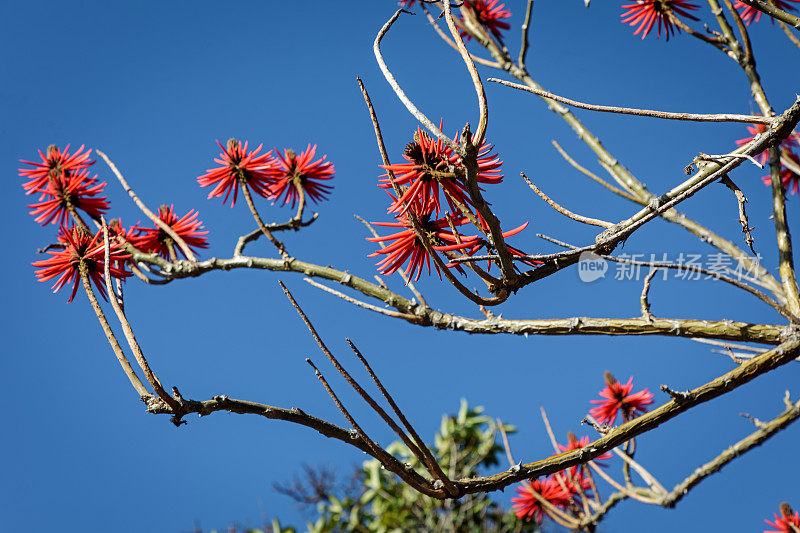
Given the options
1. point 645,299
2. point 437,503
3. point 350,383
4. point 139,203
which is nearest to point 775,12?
point 645,299

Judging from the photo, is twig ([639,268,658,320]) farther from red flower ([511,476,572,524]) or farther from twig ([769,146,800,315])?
red flower ([511,476,572,524])

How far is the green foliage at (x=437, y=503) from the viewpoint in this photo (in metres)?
4.96

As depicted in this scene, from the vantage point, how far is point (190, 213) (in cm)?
189

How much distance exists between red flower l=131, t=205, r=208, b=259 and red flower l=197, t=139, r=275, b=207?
12cm

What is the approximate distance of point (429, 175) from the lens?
38.1 inches

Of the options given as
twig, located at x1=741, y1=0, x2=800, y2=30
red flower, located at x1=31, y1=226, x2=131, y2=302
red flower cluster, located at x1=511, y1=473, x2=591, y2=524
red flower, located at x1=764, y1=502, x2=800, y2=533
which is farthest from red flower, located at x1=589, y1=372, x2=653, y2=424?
red flower, located at x1=31, y1=226, x2=131, y2=302

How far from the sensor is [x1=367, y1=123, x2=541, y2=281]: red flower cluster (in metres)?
0.94

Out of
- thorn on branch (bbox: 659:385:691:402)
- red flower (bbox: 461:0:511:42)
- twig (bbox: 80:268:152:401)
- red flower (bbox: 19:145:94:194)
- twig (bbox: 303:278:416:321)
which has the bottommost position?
thorn on branch (bbox: 659:385:691:402)

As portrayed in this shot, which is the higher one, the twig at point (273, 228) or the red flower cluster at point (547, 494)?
the twig at point (273, 228)

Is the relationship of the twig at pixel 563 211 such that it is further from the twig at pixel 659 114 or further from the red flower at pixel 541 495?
the red flower at pixel 541 495

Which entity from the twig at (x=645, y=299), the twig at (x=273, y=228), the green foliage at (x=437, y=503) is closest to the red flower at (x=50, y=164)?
the twig at (x=273, y=228)

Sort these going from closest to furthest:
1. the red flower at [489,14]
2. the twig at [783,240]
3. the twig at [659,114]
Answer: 1. the twig at [659,114]
2. the twig at [783,240]
3. the red flower at [489,14]

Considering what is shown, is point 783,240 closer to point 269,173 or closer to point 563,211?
point 563,211

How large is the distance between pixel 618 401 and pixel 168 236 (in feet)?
4.80
